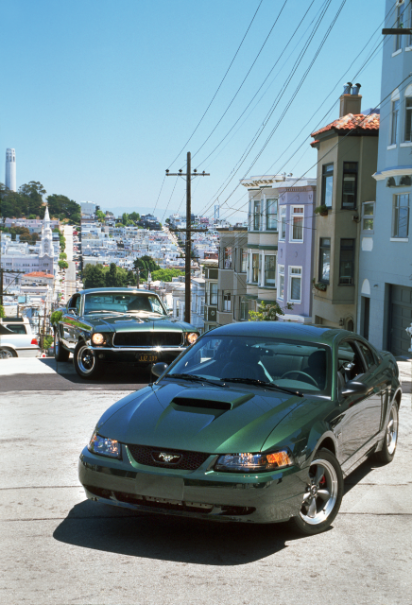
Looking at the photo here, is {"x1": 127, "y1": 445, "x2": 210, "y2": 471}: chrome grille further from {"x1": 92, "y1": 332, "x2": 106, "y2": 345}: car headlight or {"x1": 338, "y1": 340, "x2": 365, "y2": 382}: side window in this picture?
{"x1": 92, "y1": 332, "x2": 106, "y2": 345}: car headlight

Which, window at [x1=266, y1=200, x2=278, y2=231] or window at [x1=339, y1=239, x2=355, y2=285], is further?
window at [x1=266, y1=200, x2=278, y2=231]

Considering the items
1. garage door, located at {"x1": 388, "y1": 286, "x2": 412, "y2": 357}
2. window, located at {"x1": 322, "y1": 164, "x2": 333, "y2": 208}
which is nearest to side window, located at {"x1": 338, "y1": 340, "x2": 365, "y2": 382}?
garage door, located at {"x1": 388, "y1": 286, "x2": 412, "y2": 357}

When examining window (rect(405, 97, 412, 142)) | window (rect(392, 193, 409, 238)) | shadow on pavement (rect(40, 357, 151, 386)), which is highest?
window (rect(405, 97, 412, 142))

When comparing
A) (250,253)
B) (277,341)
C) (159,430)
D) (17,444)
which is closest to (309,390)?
(277,341)

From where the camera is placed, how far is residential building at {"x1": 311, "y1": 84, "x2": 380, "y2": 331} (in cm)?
2759

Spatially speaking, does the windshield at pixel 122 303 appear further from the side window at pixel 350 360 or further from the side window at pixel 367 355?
the side window at pixel 350 360

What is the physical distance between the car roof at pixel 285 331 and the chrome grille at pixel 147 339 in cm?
535

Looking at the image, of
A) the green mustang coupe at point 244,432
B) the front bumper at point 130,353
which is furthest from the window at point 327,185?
the green mustang coupe at point 244,432

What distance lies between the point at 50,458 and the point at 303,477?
317 centimetres

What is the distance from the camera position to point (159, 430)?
16.0 ft

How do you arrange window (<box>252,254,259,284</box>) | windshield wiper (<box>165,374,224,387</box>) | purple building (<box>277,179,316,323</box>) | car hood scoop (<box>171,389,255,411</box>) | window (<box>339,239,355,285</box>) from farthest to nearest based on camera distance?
window (<box>252,254,259,284</box>)
purple building (<box>277,179,316,323</box>)
window (<box>339,239,355,285</box>)
windshield wiper (<box>165,374,224,387</box>)
car hood scoop (<box>171,389,255,411</box>)

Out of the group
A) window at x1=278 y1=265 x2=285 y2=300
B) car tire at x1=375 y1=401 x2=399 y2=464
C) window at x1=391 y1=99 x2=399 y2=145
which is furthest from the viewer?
window at x1=278 y1=265 x2=285 y2=300

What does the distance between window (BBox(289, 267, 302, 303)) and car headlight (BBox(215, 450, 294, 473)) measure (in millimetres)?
33270

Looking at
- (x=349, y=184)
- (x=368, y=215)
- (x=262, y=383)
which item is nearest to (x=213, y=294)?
(x=349, y=184)
